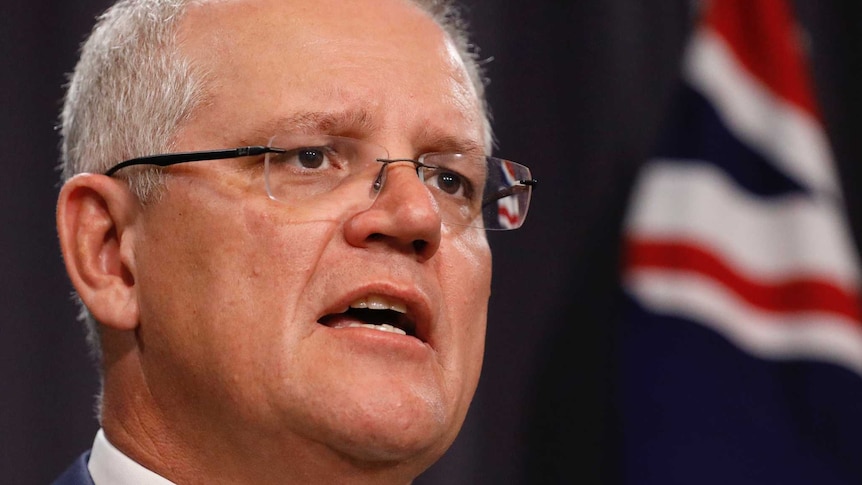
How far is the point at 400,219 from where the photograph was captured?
1.29 metres

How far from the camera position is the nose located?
1288mm

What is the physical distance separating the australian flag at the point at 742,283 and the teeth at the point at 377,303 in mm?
1404

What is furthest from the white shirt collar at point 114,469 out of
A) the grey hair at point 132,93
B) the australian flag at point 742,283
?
the australian flag at point 742,283

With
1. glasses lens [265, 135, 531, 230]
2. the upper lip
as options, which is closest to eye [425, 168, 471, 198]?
glasses lens [265, 135, 531, 230]

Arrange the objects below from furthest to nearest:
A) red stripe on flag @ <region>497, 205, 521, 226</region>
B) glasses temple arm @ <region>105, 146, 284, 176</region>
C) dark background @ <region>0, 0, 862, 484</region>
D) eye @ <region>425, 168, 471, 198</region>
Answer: dark background @ <region>0, 0, 862, 484</region> < red stripe on flag @ <region>497, 205, 521, 226</region> < eye @ <region>425, 168, 471, 198</region> < glasses temple arm @ <region>105, 146, 284, 176</region>

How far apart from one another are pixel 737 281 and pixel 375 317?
5.26ft

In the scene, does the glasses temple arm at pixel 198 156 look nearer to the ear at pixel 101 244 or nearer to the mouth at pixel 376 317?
the ear at pixel 101 244

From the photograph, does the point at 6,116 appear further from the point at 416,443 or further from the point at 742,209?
the point at 742,209

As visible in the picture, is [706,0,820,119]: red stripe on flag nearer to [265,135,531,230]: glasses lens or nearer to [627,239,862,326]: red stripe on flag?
[627,239,862,326]: red stripe on flag

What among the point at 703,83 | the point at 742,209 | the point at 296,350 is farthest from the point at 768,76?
the point at 296,350

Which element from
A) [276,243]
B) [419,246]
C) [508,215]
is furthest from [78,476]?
[508,215]

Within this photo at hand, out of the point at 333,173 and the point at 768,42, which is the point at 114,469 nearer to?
the point at 333,173

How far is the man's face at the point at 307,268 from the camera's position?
1263 mm

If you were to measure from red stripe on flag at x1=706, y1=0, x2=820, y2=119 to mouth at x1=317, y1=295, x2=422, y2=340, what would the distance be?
1.75 meters
